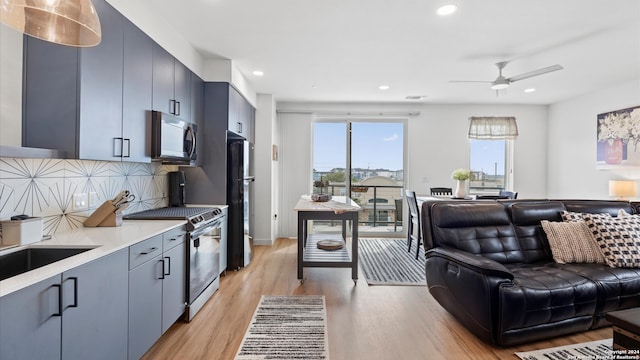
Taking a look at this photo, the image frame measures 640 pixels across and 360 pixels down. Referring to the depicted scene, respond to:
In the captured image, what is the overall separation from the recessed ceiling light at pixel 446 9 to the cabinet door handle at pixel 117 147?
104 inches

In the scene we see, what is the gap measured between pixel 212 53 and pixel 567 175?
6.14 meters

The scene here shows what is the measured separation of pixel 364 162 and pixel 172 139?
3.97 m

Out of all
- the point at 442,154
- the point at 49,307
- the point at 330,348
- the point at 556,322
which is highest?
the point at 442,154

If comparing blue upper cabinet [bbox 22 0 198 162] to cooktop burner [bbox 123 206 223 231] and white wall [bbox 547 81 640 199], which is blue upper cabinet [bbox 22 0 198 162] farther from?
white wall [bbox 547 81 640 199]

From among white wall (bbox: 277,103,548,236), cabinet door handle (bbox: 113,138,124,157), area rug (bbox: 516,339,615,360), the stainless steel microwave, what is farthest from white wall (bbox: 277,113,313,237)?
area rug (bbox: 516,339,615,360)

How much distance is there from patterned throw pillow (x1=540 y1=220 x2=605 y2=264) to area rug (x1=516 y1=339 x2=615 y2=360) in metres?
0.69

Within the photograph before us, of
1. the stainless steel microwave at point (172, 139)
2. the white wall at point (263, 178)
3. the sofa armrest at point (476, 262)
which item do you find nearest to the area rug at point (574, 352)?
the sofa armrest at point (476, 262)

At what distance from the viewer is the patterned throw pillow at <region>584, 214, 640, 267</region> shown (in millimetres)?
2504

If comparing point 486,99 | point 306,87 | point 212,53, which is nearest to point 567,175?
point 486,99

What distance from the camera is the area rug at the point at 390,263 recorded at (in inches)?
141

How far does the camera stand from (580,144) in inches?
208

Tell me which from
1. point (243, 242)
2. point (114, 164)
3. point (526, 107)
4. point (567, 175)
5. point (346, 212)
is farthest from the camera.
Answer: point (526, 107)

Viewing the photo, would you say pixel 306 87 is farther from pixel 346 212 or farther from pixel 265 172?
pixel 346 212

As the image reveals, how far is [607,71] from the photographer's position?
4070 mm
